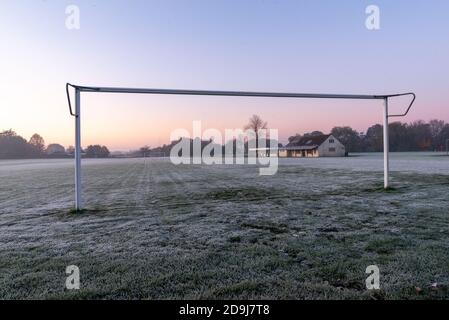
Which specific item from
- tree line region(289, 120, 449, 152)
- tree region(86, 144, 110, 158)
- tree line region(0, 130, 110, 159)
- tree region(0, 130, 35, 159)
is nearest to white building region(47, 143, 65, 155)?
tree line region(0, 130, 110, 159)

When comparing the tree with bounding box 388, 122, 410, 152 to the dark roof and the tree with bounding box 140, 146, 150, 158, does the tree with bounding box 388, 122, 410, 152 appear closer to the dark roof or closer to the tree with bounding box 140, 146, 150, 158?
the dark roof

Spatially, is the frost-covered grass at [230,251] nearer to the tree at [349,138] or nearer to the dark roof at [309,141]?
the dark roof at [309,141]

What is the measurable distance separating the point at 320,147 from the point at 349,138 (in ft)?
70.8

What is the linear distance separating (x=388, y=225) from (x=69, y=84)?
660cm

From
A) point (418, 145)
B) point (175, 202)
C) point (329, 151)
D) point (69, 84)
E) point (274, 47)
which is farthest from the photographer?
point (418, 145)

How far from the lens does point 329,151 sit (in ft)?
202

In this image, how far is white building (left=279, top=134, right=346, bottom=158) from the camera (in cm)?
6125

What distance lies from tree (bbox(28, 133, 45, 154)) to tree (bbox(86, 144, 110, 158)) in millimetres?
15083

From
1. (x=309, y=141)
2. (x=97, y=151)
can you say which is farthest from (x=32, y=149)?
(x=309, y=141)

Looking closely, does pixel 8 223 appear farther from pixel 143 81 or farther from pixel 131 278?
pixel 143 81

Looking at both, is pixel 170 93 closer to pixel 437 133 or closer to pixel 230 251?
pixel 230 251

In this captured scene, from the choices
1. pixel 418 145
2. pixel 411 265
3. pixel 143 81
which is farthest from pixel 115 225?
pixel 418 145

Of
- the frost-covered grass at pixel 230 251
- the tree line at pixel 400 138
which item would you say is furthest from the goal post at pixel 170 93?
the tree line at pixel 400 138

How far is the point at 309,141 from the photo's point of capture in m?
65.8
